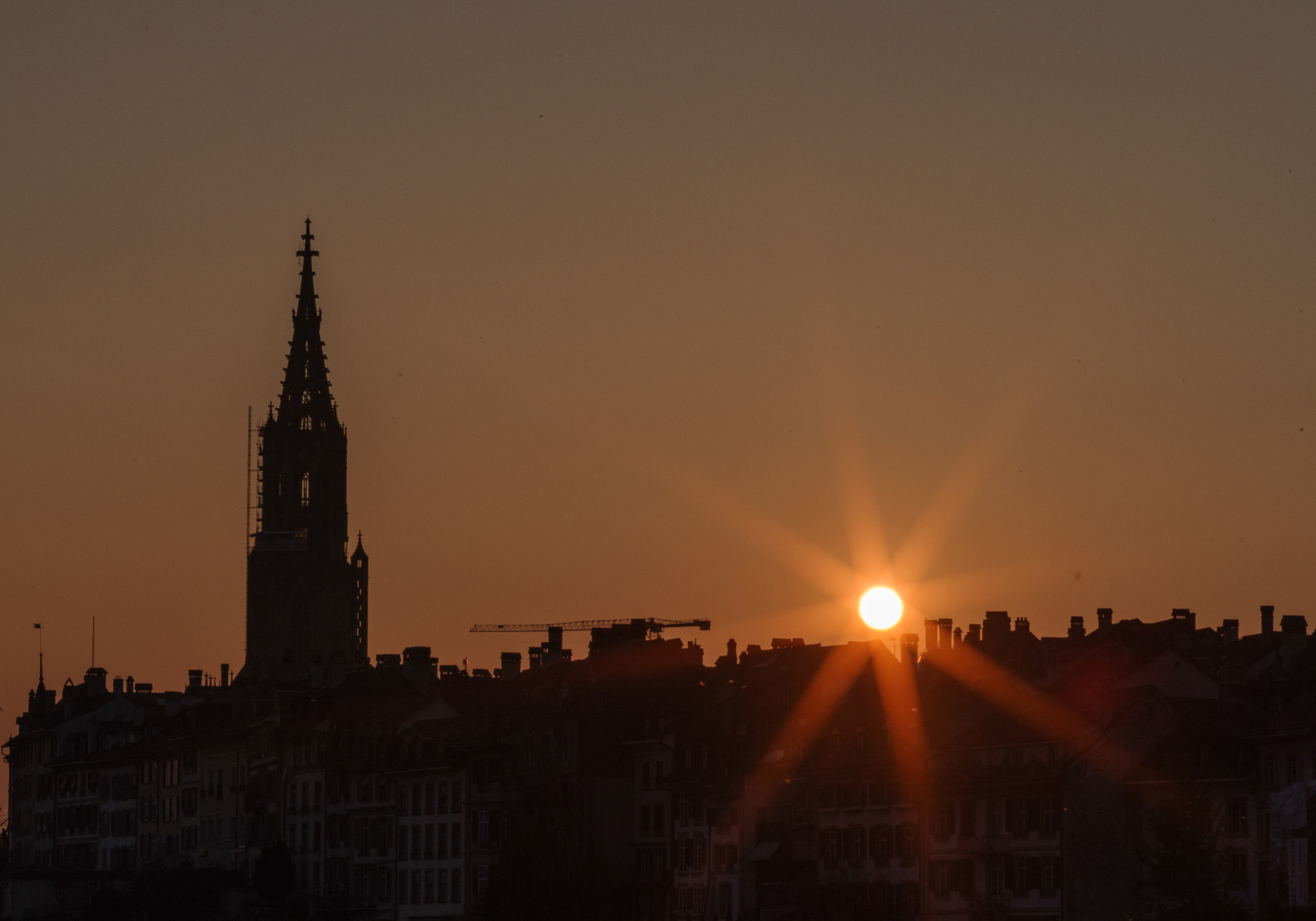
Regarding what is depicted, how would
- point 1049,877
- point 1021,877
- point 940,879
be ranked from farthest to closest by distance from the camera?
point 940,879
point 1021,877
point 1049,877

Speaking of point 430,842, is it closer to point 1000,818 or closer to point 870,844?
point 870,844

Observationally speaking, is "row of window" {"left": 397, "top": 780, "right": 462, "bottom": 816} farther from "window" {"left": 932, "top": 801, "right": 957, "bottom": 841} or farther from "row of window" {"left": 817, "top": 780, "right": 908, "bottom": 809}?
"window" {"left": 932, "top": 801, "right": 957, "bottom": 841}

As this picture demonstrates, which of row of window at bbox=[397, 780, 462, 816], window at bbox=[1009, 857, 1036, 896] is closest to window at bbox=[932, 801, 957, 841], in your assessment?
window at bbox=[1009, 857, 1036, 896]

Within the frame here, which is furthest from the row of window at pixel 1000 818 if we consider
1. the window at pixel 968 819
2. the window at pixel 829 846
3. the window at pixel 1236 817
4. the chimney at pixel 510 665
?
the chimney at pixel 510 665

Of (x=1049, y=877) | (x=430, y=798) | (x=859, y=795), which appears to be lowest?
(x=1049, y=877)

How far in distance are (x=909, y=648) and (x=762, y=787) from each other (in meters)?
8.56

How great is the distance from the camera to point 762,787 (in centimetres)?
11144

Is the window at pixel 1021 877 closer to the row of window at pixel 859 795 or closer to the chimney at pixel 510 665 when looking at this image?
the row of window at pixel 859 795

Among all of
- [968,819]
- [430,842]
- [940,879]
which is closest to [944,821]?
[968,819]

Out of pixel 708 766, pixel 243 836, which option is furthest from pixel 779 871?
pixel 243 836

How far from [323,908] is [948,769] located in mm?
42146

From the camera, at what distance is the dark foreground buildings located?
312 ft

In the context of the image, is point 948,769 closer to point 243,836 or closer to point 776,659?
point 776,659

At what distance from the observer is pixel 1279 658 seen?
111 metres
